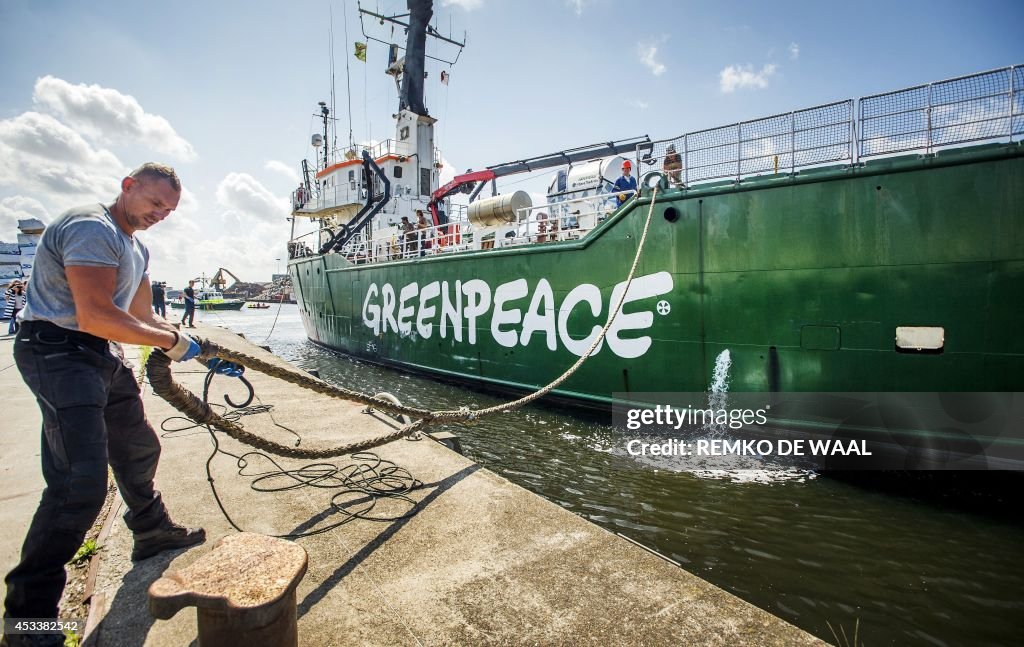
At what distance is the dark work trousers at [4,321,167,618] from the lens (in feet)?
6.19

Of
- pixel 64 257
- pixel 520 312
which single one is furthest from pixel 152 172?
pixel 520 312

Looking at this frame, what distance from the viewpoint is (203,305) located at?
5325 centimetres

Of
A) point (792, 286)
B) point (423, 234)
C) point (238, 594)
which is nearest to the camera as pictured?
point (238, 594)

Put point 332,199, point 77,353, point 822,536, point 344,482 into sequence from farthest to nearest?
point 332,199, point 822,536, point 344,482, point 77,353

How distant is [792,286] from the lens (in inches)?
230

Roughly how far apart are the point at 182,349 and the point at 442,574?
164 cm

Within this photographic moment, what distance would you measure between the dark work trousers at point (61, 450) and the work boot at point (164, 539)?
566 millimetres

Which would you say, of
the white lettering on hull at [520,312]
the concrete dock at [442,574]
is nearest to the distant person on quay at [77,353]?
the concrete dock at [442,574]

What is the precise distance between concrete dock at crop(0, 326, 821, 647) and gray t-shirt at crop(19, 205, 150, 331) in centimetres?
127

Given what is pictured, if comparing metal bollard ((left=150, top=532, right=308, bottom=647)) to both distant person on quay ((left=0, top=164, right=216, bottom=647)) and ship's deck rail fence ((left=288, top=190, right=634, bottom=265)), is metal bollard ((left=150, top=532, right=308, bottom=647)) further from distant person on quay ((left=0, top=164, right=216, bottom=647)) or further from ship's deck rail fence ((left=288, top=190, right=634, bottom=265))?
ship's deck rail fence ((left=288, top=190, right=634, bottom=265))

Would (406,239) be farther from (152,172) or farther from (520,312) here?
(152,172)

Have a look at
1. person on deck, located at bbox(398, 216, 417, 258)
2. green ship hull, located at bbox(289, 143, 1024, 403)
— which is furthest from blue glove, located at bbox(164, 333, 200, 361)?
person on deck, located at bbox(398, 216, 417, 258)

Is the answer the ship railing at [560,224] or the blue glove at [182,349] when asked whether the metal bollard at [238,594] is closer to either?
the blue glove at [182,349]

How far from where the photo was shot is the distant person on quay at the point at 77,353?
1.91 m
